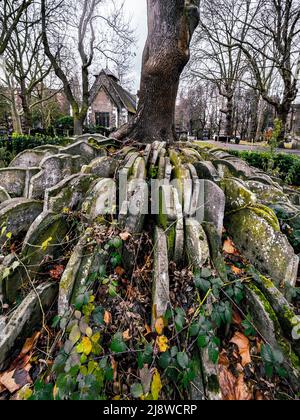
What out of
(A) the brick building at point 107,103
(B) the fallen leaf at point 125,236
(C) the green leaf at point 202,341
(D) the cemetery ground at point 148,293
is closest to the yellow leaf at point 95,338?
(D) the cemetery ground at point 148,293

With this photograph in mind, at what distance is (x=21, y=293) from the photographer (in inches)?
68.8

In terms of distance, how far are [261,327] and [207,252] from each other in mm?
617

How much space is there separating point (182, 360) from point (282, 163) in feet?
24.1

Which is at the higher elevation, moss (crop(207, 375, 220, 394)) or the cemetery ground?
the cemetery ground

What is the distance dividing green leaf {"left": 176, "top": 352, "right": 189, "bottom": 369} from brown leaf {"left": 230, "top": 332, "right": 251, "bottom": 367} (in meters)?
0.50

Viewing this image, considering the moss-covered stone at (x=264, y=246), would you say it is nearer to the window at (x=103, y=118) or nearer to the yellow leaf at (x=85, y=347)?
the yellow leaf at (x=85, y=347)

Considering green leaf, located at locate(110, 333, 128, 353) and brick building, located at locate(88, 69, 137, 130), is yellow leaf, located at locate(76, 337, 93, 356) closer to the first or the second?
green leaf, located at locate(110, 333, 128, 353)

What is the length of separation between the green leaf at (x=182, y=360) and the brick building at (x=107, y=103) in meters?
26.5

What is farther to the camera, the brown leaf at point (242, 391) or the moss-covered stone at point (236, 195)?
the moss-covered stone at point (236, 195)

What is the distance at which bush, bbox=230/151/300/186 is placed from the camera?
19.8ft

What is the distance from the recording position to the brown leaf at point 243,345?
1483 mm

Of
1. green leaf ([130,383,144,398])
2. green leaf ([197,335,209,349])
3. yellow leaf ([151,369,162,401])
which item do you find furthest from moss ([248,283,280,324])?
green leaf ([130,383,144,398])

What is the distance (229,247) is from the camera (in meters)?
2.16
